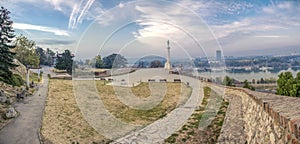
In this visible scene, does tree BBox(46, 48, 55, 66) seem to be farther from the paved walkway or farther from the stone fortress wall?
the stone fortress wall

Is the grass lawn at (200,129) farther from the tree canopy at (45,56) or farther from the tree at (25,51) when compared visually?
the tree canopy at (45,56)

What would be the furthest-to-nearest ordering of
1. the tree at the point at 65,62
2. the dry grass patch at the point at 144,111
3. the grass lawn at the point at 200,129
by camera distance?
the tree at the point at 65,62, the dry grass patch at the point at 144,111, the grass lawn at the point at 200,129

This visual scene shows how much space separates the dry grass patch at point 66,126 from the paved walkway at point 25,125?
321 millimetres

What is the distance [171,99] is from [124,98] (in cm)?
347

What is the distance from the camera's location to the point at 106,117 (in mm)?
11648

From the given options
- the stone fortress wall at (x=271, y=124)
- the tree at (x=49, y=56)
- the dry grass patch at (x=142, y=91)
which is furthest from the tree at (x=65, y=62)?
the stone fortress wall at (x=271, y=124)

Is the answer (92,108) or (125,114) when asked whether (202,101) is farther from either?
(92,108)

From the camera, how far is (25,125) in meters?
9.38

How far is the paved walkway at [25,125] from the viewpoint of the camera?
7.91 meters

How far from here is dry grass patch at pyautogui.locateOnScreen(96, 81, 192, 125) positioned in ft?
38.4

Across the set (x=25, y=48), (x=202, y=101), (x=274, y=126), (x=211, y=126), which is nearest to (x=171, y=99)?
(x=202, y=101)

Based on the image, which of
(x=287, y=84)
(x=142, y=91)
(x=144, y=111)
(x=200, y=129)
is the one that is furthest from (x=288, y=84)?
(x=142, y=91)

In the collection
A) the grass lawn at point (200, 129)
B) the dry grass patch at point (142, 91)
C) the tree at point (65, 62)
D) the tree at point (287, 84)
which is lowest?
the grass lawn at point (200, 129)

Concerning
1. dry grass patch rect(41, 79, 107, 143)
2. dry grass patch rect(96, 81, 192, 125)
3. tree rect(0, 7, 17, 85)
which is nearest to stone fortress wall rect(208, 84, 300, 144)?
dry grass patch rect(96, 81, 192, 125)
